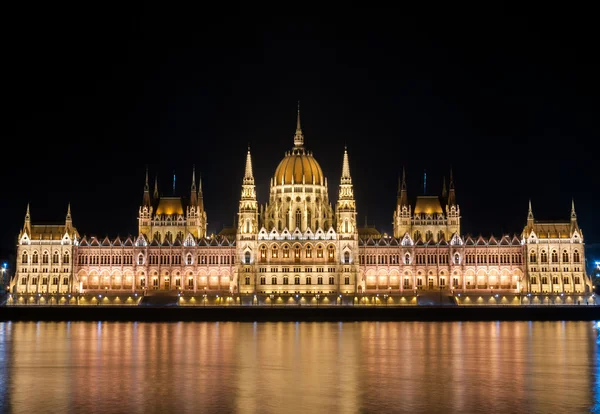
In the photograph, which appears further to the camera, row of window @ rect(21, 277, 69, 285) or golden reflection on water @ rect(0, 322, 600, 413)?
row of window @ rect(21, 277, 69, 285)

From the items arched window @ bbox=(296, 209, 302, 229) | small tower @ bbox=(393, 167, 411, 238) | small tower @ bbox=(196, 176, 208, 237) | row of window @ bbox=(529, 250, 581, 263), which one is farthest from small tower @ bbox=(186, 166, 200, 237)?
row of window @ bbox=(529, 250, 581, 263)

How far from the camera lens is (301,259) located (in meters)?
132

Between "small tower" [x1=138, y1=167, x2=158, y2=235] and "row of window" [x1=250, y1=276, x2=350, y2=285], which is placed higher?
"small tower" [x1=138, y1=167, x2=158, y2=235]

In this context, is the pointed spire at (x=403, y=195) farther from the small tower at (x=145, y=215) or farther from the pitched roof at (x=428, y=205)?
the small tower at (x=145, y=215)

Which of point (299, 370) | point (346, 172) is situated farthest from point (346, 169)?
point (299, 370)

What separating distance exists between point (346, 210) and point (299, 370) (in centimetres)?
7336

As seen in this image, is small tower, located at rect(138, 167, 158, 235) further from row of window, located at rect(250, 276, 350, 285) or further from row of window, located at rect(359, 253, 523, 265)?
row of window, located at rect(359, 253, 523, 265)

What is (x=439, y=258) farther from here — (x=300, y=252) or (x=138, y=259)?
(x=138, y=259)

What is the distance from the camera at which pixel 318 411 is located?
46875 millimetres

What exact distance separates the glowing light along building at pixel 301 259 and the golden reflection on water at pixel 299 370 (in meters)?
37.3

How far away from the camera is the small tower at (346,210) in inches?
5236

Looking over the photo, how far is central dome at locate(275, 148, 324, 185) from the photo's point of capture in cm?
14300

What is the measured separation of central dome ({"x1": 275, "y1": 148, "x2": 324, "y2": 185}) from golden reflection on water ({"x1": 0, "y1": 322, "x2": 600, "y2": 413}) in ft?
166

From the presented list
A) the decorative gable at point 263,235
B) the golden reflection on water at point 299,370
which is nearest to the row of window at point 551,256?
the decorative gable at point 263,235
